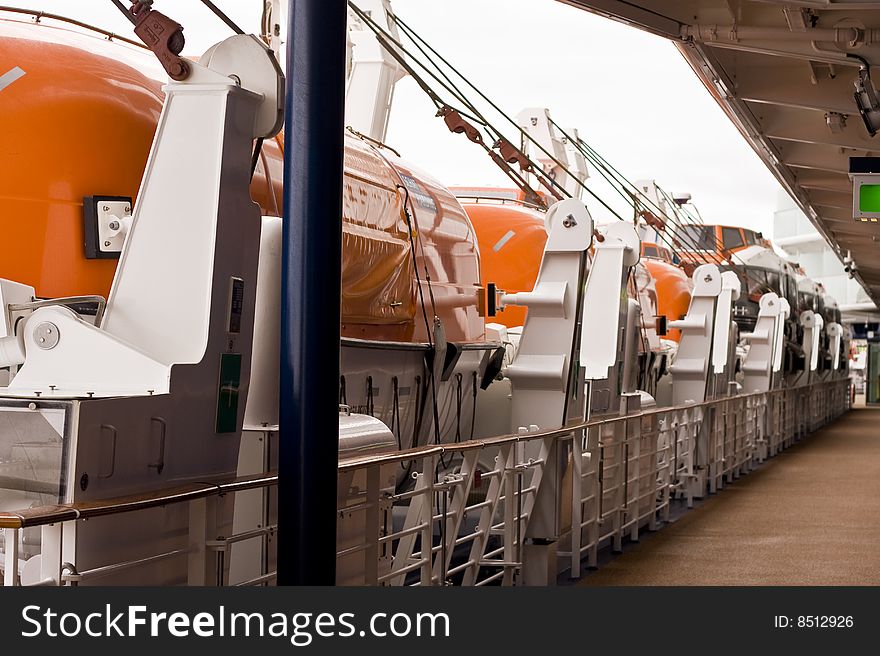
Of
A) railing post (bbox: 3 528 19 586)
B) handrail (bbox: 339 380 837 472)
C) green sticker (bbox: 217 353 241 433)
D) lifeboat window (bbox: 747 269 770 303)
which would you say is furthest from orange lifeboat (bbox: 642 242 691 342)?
railing post (bbox: 3 528 19 586)

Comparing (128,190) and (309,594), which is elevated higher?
(128,190)

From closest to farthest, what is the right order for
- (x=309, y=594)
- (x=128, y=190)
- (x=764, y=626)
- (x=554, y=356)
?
(x=309, y=594)
(x=764, y=626)
(x=128, y=190)
(x=554, y=356)

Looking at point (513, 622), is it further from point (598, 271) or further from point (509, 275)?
point (509, 275)

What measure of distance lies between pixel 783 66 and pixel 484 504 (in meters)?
4.68

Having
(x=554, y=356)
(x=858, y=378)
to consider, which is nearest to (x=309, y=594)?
(x=554, y=356)

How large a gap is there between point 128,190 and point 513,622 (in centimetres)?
189

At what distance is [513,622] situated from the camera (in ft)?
9.20

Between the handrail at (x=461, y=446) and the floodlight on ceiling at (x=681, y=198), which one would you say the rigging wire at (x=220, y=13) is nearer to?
the handrail at (x=461, y=446)

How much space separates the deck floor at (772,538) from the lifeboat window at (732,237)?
12428mm

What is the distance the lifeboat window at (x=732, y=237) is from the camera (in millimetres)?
24691

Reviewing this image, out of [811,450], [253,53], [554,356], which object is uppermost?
[253,53]

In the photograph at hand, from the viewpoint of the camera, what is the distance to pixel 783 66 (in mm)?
8469

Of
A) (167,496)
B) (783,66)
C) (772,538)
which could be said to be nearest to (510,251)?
(783,66)

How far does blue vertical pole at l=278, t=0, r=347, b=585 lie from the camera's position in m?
3.09
